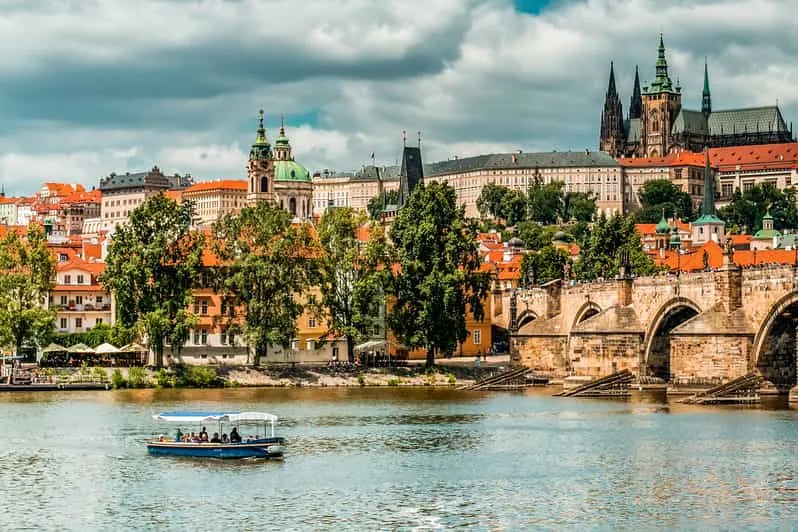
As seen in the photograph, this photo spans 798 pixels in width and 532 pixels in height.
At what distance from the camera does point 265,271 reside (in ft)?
309

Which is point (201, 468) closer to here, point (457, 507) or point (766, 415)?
point (457, 507)

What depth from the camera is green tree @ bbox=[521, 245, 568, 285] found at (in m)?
130

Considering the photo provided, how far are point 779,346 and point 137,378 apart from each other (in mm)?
37076

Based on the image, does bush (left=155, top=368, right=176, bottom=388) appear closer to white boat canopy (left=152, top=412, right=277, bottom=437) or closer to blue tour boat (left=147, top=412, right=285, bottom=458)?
white boat canopy (left=152, top=412, right=277, bottom=437)

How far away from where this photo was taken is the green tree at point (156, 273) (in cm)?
9225

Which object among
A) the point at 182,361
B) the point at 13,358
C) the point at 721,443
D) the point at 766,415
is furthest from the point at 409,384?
the point at 721,443

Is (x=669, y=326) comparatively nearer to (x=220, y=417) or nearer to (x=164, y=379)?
(x=164, y=379)

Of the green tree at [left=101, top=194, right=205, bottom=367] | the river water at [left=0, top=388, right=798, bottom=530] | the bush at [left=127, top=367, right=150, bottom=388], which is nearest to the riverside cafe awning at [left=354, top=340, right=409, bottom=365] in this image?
the green tree at [left=101, top=194, right=205, bottom=367]

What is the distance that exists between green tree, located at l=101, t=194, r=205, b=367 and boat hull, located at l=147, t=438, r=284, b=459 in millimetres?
33532

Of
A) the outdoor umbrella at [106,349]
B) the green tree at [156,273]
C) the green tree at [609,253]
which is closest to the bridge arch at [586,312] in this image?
the green tree at [609,253]

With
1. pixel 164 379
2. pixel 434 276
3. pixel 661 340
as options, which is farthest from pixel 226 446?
pixel 434 276

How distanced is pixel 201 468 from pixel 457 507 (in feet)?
40.4

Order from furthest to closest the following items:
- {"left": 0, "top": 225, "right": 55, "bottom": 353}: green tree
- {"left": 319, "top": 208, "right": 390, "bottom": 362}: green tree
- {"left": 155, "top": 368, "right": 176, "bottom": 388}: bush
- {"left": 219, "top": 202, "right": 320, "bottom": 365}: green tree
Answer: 1. {"left": 319, "top": 208, "right": 390, "bottom": 362}: green tree
2. {"left": 0, "top": 225, "right": 55, "bottom": 353}: green tree
3. {"left": 219, "top": 202, "right": 320, "bottom": 365}: green tree
4. {"left": 155, "top": 368, "right": 176, "bottom": 388}: bush

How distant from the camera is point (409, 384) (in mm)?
95375
